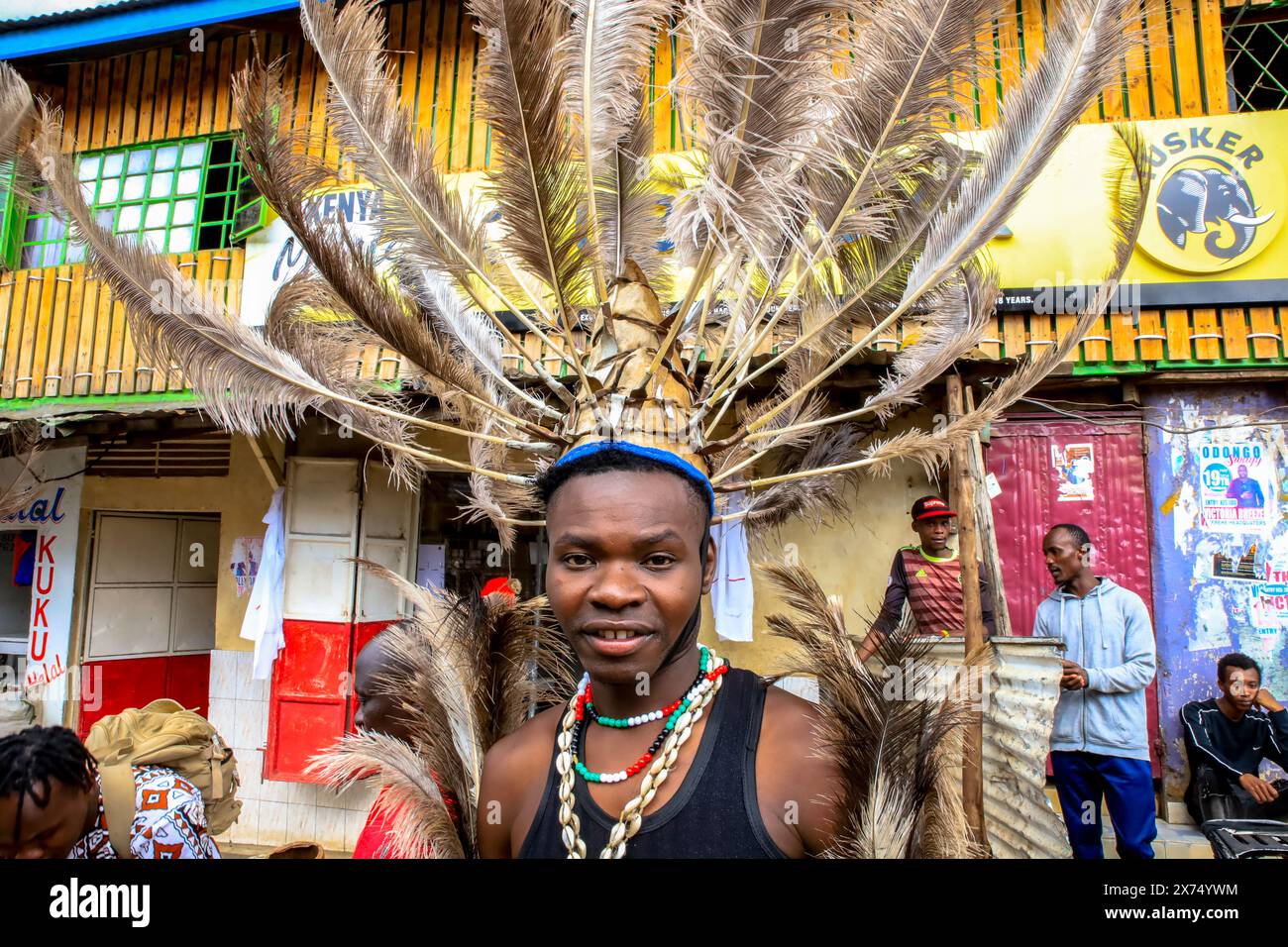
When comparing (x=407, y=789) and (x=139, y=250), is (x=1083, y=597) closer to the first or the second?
(x=407, y=789)

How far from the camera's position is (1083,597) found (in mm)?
4621

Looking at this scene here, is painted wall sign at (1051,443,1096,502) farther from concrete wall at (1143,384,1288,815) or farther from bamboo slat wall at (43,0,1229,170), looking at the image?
bamboo slat wall at (43,0,1229,170)

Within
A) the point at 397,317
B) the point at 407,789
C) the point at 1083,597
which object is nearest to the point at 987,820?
the point at 1083,597

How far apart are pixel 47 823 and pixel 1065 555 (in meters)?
4.83

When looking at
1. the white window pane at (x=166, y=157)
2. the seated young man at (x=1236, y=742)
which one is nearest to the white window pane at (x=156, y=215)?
the white window pane at (x=166, y=157)

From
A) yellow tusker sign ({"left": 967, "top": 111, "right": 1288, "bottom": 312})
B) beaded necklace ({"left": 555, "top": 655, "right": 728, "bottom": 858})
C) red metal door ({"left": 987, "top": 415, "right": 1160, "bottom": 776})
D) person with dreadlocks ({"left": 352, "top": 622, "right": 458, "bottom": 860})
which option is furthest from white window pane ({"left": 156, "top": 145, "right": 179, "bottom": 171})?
beaded necklace ({"left": 555, "top": 655, "right": 728, "bottom": 858})

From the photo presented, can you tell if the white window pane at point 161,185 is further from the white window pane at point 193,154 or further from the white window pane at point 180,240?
the white window pane at point 180,240

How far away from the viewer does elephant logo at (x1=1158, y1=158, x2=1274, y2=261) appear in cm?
608

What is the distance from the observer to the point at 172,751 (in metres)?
3.08

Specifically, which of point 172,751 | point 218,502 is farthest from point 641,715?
point 218,502

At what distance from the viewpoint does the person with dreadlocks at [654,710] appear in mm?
1511

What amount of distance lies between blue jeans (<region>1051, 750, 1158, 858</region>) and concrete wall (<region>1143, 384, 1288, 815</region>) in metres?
2.01

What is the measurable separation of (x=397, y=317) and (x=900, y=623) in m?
1.43

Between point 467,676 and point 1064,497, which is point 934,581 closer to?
point 1064,497
